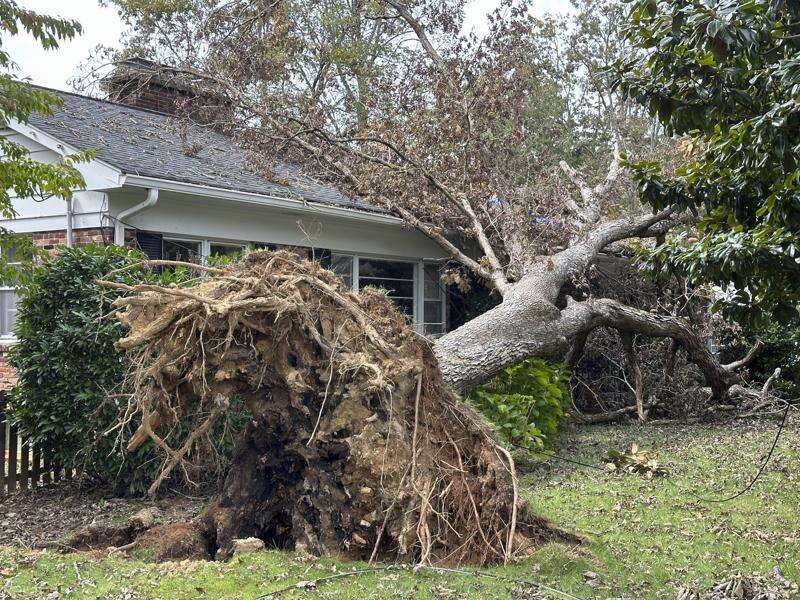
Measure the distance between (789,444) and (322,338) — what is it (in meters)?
7.45

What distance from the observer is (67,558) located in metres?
5.65

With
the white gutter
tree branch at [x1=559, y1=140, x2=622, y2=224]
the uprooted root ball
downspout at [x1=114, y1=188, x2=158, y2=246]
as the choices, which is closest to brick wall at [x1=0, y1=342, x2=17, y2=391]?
downspout at [x1=114, y1=188, x2=158, y2=246]

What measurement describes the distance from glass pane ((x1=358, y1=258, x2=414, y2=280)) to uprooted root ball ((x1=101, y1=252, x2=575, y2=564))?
348 inches

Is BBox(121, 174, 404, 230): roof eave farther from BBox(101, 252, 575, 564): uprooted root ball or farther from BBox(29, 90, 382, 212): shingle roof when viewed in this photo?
BBox(101, 252, 575, 564): uprooted root ball

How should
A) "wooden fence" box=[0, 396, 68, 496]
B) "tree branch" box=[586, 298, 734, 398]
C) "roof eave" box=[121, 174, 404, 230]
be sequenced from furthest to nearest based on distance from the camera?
"tree branch" box=[586, 298, 734, 398] < "roof eave" box=[121, 174, 404, 230] < "wooden fence" box=[0, 396, 68, 496]

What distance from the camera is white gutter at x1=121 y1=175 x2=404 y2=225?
1055 centimetres

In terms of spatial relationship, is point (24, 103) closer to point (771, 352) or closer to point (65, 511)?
point (65, 511)

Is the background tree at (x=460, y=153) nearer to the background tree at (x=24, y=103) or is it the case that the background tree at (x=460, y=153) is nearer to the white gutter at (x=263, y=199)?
the white gutter at (x=263, y=199)

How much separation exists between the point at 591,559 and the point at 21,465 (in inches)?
221

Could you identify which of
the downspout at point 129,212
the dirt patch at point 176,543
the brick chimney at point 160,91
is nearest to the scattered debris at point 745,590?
the dirt patch at point 176,543

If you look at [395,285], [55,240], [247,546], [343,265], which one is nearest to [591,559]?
[247,546]

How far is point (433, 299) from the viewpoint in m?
16.5

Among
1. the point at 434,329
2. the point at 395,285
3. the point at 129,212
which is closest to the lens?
the point at 129,212

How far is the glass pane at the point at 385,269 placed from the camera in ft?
49.3
